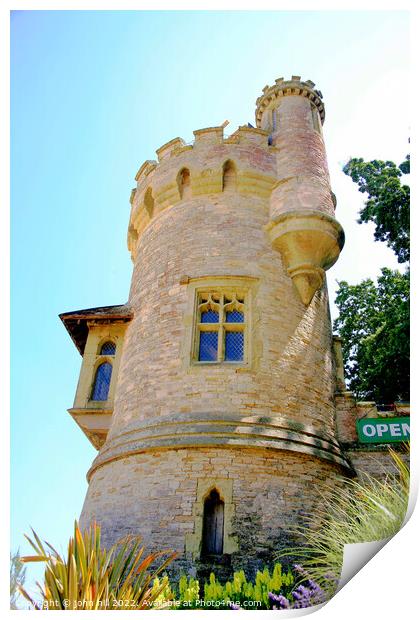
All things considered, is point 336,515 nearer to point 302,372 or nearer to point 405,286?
Answer: point 302,372

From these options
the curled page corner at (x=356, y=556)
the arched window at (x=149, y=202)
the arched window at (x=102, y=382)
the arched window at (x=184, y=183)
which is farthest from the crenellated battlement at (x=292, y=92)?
the curled page corner at (x=356, y=556)

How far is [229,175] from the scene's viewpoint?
1073 cm

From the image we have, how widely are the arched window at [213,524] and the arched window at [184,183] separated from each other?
6.33 metres

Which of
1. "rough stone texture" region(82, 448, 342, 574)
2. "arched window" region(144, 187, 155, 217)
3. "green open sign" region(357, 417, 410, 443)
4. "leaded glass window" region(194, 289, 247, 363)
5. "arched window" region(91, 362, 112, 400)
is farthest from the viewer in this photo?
"arched window" region(144, 187, 155, 217)

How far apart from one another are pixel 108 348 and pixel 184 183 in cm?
395

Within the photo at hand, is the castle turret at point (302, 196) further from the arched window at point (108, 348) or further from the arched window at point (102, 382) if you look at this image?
the arched window at point (102, 382)

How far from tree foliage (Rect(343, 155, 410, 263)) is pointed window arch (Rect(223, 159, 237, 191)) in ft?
13.6

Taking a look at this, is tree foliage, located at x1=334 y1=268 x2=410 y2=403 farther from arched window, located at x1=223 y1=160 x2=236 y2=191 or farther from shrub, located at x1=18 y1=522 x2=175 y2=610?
shrub, located at x1=18 y1=522 x2=175 y2=610

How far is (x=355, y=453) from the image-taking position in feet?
29.6

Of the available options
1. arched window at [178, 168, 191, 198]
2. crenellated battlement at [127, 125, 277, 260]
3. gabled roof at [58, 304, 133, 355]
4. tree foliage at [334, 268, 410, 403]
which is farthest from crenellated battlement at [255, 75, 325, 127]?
gabled roof at [58, 304, 133, 355]

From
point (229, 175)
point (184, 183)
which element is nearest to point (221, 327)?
point (229, 175)

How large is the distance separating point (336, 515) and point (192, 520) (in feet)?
6.86

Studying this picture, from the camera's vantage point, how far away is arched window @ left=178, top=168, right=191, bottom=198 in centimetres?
1089

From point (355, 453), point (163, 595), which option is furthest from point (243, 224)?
point (163, 595)
